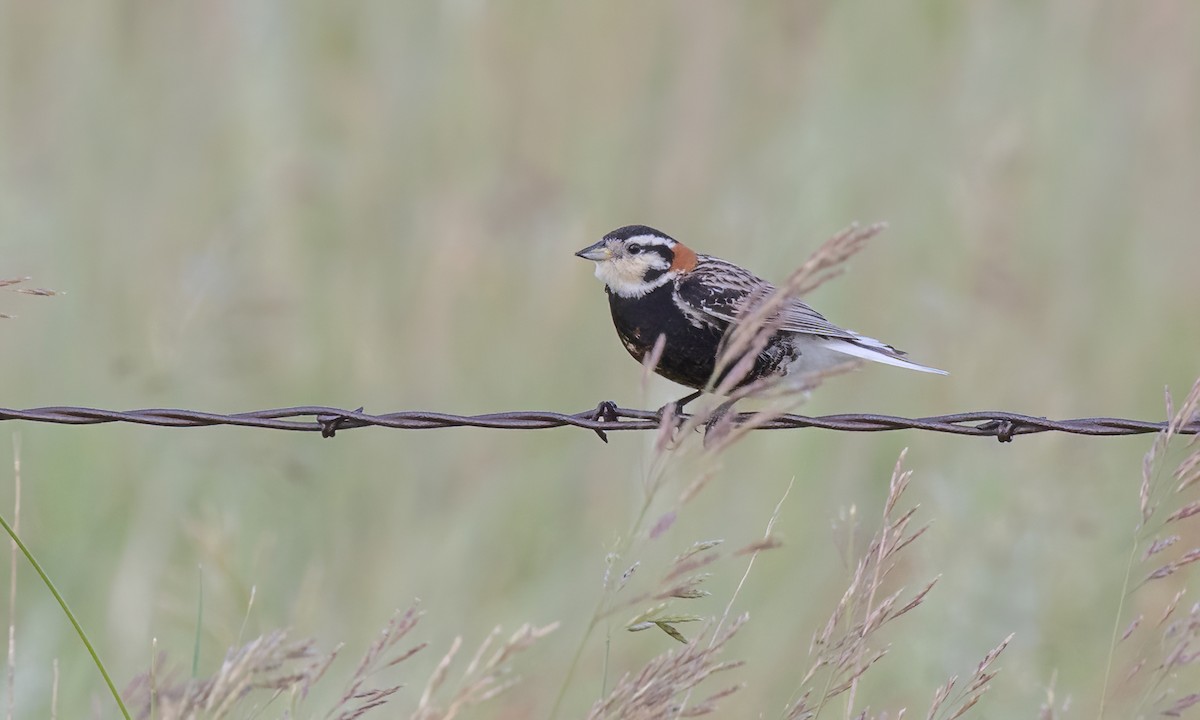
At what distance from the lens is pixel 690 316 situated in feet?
14.6

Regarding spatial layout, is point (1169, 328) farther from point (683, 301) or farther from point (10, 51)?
point (10, 51)

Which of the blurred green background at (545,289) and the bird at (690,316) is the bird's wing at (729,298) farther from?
the blurred green background at (545,289)

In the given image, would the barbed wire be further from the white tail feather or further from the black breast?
the white tail feather

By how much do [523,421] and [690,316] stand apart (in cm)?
135

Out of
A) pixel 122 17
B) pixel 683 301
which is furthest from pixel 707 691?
pixel 122 17

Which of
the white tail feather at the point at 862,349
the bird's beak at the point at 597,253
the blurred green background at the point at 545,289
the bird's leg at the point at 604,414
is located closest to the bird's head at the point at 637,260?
the bird's beak at the point at 597,253

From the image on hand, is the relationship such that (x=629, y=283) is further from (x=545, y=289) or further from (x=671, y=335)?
(x=545, y=289)

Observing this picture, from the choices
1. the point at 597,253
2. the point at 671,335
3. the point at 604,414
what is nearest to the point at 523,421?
the point at 604,414

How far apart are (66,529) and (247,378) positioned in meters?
0.85

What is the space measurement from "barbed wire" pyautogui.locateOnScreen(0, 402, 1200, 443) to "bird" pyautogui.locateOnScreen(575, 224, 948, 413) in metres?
1.02

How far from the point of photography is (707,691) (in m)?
4.66

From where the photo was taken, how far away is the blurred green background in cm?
480

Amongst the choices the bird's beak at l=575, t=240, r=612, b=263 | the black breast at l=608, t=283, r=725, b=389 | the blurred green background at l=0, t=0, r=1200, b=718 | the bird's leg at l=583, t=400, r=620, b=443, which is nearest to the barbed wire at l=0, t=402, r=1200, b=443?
the bird's leg at l=583, t=400, r=620, b=443

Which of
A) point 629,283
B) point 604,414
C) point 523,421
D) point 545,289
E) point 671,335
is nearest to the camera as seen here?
point 523,421
